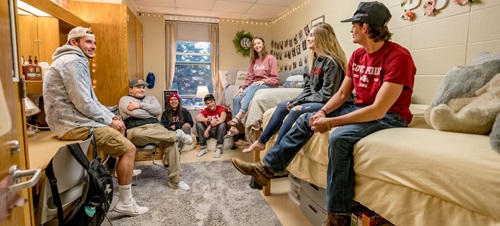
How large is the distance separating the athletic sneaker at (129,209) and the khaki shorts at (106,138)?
1.33 feet

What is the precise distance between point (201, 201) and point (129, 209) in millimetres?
569

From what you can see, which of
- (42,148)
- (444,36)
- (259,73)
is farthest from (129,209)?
(444,36)

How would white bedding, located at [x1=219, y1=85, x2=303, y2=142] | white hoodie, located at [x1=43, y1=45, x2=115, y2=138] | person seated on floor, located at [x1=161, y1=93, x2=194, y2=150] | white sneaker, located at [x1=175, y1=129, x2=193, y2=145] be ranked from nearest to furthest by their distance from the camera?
white hoodie, located at [x1=43, y1=45, x2=115, y2=138] < white bedding, located at [x1=219, y1=85, x2=303, y2=142] < white sneaker, located at [x1=175, y1=129, x2=193, y2=145] < person seated on floor, located at [x1=161, y1=93, x2=194, y2=150]

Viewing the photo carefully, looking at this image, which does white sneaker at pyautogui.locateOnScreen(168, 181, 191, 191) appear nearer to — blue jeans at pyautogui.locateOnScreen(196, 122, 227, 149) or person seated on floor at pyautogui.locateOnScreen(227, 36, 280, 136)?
person seated on floor at pyautogui.locateOnScreen(227, 36, 280, 136)

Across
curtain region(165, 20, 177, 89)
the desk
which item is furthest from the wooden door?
curtain region(165, 20, 177, 89)

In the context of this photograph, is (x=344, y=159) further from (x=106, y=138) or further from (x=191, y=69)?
(x=191, y=69)

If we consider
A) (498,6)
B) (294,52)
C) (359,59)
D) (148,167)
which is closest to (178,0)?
(294,52)

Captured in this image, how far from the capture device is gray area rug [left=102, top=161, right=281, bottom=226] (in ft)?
6.66

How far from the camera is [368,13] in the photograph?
149 cm

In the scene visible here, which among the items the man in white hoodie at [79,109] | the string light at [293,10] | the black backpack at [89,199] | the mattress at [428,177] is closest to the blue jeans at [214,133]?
the man in white hoodie at [79,109]

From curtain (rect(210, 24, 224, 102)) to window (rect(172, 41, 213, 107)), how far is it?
164 mm

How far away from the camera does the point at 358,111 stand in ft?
4.67

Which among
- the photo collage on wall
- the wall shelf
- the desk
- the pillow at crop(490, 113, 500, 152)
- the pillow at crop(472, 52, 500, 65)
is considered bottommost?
the desk

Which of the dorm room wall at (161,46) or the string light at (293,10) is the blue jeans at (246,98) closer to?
the string light at (293,10)
